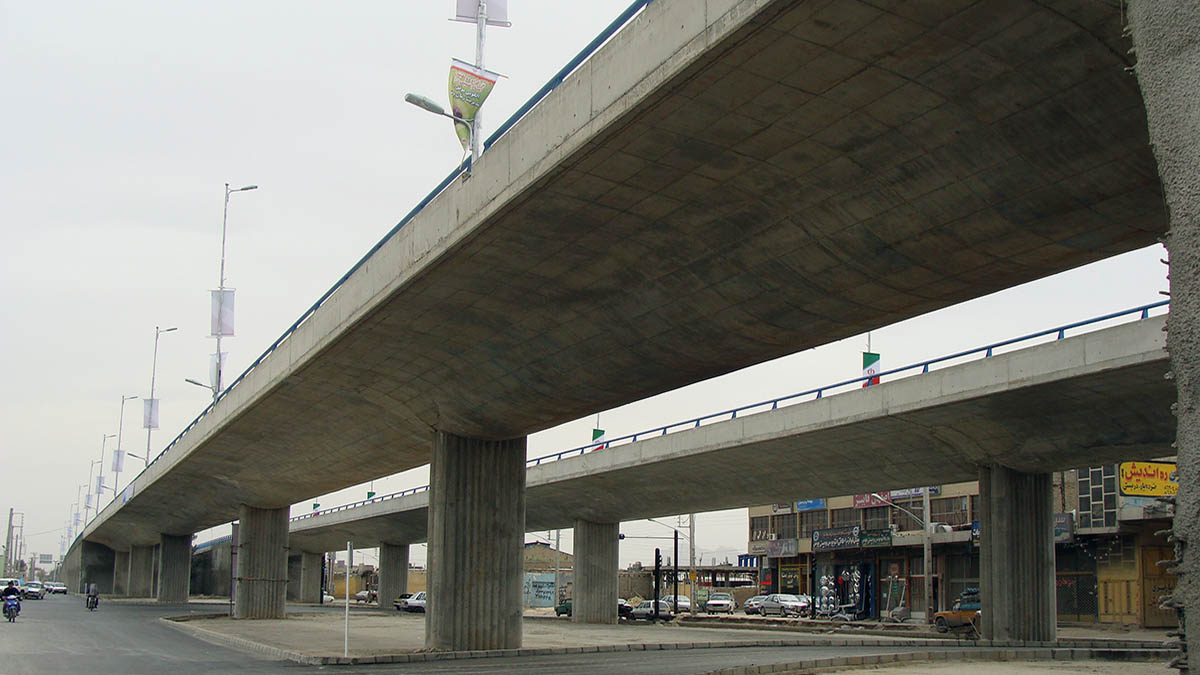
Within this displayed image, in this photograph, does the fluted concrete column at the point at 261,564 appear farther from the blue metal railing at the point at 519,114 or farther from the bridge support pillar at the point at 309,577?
the bridge support pillar at the point at 309,577

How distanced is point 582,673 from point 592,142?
13.1m

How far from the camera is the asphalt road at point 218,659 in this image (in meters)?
22.8

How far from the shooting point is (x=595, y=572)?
52.7 meters

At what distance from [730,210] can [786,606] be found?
180 ft

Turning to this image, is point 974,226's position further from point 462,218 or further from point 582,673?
point 582,673

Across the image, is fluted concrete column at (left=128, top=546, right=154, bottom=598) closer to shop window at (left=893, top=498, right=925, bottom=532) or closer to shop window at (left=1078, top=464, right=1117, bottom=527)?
shop window at (left=893, top=498, right=925, bottom=532)

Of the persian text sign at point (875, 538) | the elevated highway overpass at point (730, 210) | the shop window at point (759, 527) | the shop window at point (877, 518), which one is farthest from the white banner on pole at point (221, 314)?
the shop window at point (759, 527)

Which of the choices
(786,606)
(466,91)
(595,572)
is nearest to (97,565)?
(786,606)

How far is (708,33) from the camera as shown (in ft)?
35.9

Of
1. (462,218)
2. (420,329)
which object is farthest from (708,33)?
(420,329)

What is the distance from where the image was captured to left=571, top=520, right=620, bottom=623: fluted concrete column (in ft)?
171

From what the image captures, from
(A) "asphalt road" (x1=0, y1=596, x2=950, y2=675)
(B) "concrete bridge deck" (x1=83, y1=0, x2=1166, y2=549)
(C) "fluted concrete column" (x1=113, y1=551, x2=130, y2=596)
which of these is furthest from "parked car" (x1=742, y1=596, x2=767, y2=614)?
(C) "fluted concrete column" (x1=113, y1=551, x2=130, y2=596)

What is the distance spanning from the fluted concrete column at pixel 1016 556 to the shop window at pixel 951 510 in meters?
30.9

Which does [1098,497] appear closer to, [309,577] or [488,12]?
[488,12]
